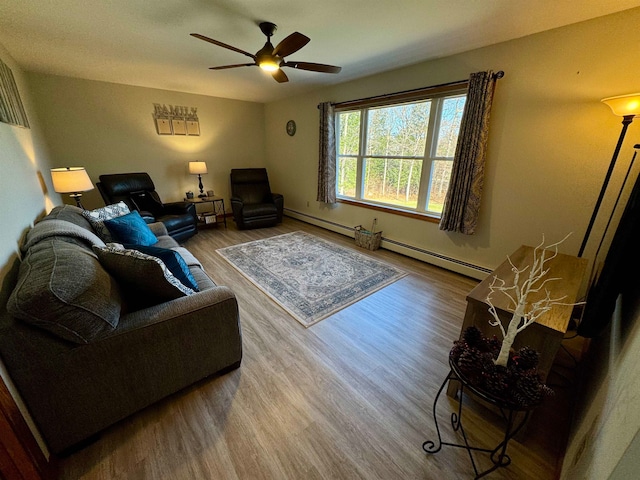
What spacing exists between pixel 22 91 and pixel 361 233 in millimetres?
4459

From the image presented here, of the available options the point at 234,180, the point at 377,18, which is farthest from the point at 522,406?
the point at 234,180

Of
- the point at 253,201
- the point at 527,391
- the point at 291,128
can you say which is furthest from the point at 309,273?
the point at 291,128

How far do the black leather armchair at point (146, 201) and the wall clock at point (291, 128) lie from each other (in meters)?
2.31

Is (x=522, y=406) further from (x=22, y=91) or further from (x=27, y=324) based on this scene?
(x=22, y=91)

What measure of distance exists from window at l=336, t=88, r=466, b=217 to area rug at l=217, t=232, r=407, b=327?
98 centimetres

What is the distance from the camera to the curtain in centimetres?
242

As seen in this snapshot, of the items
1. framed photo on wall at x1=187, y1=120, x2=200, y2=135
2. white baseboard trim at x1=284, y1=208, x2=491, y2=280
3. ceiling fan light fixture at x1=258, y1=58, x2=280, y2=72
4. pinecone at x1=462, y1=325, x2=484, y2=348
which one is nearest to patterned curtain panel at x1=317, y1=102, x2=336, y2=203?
white baseboard trim at x1=284, y1=208, x2=491, y2=280

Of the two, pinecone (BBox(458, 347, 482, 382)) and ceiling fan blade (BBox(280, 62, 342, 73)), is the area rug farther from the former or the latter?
ceiling fan blade (BBox(280, 62, 342, 73))

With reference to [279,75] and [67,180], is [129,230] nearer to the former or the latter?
[67,180]

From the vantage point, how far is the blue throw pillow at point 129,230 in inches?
90.1

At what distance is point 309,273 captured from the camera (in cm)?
292

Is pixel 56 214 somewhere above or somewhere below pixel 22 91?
below

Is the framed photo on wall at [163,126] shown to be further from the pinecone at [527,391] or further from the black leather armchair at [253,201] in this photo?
the pinecone at [527,391]

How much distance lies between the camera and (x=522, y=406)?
Result: 889mm
